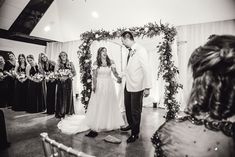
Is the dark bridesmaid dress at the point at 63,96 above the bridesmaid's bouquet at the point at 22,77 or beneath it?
beneath

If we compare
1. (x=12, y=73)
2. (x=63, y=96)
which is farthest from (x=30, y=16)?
(x=63, y=96)

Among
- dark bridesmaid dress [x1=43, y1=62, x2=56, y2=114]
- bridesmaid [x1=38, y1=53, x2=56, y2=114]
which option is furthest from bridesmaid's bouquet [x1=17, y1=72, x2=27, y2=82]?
dark bridesmaid dress [x1=43, y1=62, x2=56, y2=114]

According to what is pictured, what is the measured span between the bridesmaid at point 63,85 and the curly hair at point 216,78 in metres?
4.33

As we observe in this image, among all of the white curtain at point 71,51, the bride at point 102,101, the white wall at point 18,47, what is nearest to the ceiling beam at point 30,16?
the white wall at point 18,47

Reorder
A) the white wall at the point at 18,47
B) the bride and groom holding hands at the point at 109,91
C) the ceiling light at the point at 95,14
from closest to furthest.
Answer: the bride and groom holding hands at the point at 109,91 → the ceiling light at the point at 95,14 → the white wall at the point at 18,47

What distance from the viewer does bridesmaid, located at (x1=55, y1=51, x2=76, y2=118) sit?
188 inches

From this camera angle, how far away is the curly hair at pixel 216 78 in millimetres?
715

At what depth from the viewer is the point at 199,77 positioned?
2.50 feet

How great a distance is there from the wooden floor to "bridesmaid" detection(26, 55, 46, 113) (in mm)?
661

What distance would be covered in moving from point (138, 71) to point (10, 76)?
4366 millimetres

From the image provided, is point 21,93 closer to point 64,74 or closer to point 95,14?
point 64,74

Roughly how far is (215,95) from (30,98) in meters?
5.50

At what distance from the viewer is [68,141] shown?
3.32 meters

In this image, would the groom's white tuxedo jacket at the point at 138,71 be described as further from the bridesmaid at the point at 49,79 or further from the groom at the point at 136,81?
the bridesmaid at the point at 49,79
